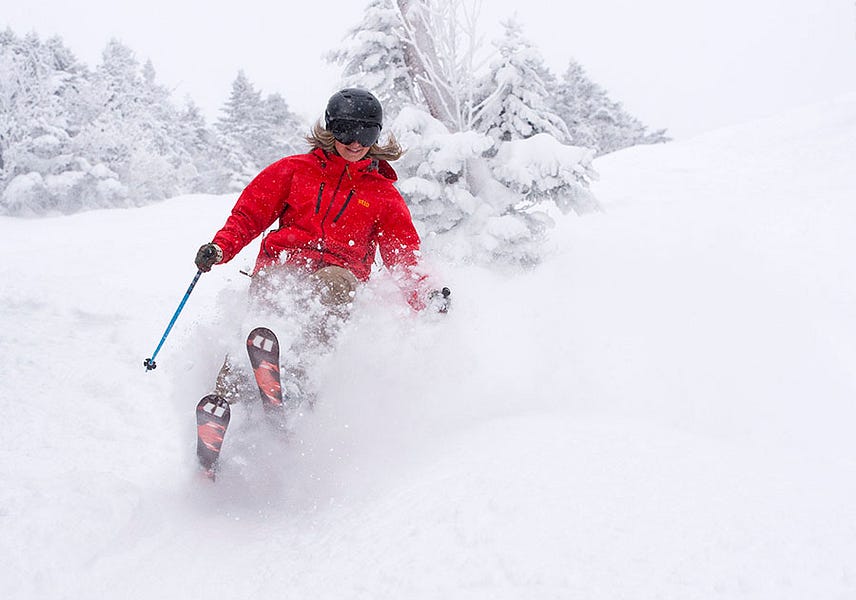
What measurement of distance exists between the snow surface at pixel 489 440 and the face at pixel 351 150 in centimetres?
100

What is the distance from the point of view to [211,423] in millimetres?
3213

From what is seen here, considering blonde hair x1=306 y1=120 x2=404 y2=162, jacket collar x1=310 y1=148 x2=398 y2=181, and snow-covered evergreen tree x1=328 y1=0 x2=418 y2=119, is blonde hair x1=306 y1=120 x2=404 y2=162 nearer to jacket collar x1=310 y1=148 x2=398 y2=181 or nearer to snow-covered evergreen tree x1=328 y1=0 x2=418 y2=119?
jacket collar x1=310 y1=148 x2=398 y2=181

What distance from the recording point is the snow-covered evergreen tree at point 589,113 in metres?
34.0

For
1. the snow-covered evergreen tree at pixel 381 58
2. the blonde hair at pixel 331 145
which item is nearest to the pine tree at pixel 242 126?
the snow-covered evergreen tree at pixel 381 58

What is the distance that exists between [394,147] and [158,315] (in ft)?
14.4

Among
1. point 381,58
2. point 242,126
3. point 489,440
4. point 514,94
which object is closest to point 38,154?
point 242,126

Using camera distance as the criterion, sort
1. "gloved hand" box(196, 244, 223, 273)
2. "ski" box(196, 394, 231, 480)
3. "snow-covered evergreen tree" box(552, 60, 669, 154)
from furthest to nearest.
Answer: "snow-covered evergreen tree" box(552, 60, 669, 154)
"gloved hand" box(196, 244, 223, 273)
"ski" box(196, 394, 231, 480)

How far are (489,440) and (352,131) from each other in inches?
84.7

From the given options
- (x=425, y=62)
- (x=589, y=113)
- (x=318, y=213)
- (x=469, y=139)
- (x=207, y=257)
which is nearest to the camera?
(x=207, y=257)

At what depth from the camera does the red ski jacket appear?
3922 mm

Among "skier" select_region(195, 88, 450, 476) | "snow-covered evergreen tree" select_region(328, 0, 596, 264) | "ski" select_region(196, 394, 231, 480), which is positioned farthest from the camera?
"snow-covered evergreen tree" select_region(328, 0, 596, 264)

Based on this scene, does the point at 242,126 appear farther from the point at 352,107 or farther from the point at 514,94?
the point at 352,107

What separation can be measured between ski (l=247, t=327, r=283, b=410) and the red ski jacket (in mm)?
732

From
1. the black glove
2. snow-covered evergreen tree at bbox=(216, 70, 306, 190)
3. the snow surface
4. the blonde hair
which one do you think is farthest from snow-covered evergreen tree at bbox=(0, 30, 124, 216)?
the black glove
